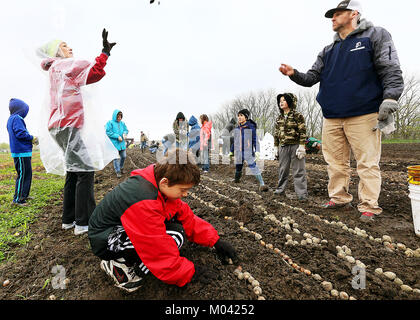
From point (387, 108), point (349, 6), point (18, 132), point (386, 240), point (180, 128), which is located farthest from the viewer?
point (180, 128)

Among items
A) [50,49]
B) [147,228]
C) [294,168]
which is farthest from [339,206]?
[50,49]

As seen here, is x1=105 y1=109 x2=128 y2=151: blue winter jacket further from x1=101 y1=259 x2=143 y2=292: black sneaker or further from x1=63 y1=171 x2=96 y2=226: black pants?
x1=101 y1=259 x2=143 y2=292: black sneaker

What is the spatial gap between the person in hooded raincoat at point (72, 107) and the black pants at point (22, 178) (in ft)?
6.36

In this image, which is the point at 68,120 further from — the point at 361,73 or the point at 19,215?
the point at 361,73

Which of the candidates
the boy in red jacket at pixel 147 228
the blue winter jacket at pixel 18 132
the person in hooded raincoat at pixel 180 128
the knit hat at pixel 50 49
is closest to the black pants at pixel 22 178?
the blue winter jacket at pixel 18 132

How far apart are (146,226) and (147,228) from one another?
0.01m

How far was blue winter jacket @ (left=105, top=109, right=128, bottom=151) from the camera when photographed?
6.13 meters

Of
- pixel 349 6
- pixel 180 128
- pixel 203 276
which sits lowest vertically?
pixel 203 276

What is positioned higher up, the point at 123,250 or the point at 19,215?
the point at 123,250

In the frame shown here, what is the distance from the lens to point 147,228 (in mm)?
1293

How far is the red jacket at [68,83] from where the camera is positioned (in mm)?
2137

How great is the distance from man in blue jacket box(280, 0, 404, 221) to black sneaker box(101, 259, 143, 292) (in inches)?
103
